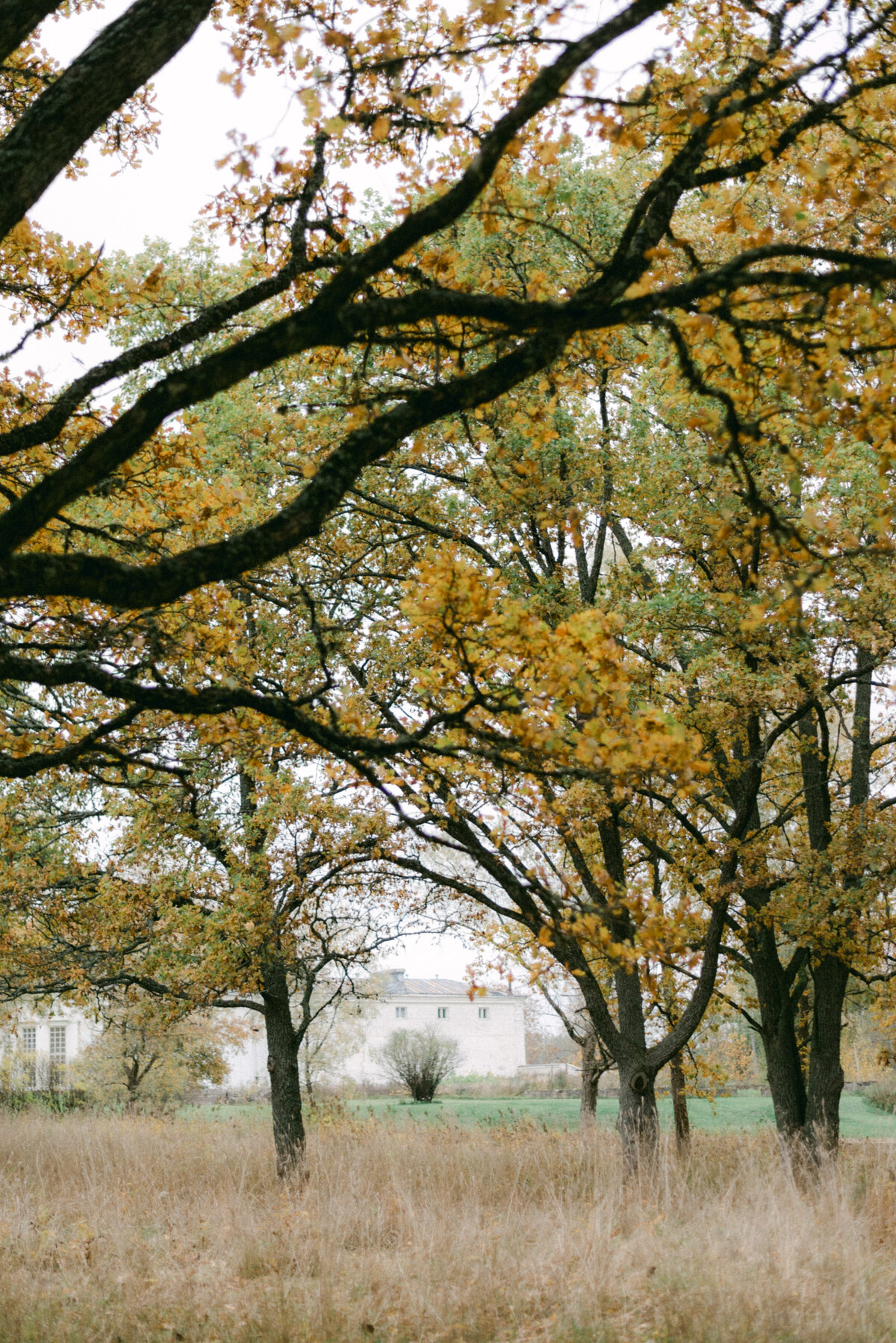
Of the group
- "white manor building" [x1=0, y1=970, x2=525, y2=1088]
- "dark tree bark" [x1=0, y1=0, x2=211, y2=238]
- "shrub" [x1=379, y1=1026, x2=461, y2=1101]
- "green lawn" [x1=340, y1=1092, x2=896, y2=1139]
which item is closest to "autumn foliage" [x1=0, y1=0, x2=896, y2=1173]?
"dark tree bark" [x1=0, y1=0, x2=211, y2=238]

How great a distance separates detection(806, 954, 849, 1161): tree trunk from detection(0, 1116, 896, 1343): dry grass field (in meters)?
0.51

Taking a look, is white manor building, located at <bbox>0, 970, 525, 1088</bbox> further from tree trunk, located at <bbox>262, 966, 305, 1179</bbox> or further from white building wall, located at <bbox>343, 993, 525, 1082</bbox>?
tree trunk, located at <bbox>262, 966, 305, 1179</bbox>

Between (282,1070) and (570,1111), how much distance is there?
56.1 ft

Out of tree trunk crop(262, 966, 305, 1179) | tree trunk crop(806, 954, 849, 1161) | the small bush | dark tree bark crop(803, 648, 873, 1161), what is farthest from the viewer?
the small bush

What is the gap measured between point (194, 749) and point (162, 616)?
465 centimetres

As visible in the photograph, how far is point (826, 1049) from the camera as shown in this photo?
1020 cm

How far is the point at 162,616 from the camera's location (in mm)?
5547

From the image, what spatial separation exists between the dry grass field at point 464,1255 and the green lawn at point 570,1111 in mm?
5382

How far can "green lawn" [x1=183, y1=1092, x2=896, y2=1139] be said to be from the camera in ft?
60.3

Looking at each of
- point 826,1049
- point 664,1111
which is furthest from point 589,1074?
point 664,1111

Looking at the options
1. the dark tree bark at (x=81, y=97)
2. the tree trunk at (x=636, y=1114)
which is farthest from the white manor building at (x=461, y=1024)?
the dark tree bark at (x=81, y=97)

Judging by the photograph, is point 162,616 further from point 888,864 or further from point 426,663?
point 888,864

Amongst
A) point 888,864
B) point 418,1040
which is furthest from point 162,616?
point 418,1040

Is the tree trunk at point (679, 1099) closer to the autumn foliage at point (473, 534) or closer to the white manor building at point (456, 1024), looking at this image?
the autumn foliage at point (473, 534)
